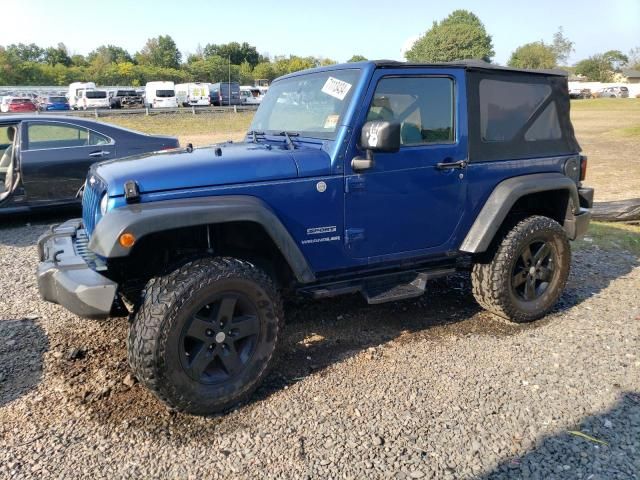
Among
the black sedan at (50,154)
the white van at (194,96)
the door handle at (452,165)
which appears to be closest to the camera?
the door handle at (452,165)

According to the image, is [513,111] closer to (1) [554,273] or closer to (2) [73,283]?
(1) [554,273]

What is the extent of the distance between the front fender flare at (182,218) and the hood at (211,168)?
121 millimetres

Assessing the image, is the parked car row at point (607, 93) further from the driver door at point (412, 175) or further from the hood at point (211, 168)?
the hood at point (211, 168)

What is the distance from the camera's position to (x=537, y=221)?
170 inches

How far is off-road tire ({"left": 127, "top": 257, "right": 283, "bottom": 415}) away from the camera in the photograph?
9.37 feet

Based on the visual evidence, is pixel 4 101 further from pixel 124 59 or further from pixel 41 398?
pixel 124 59

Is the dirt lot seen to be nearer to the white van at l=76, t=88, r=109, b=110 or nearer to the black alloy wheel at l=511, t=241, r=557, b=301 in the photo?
the black alloy wheel at l=511, t=241, r=557, b=301

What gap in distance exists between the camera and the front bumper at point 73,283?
2842mm

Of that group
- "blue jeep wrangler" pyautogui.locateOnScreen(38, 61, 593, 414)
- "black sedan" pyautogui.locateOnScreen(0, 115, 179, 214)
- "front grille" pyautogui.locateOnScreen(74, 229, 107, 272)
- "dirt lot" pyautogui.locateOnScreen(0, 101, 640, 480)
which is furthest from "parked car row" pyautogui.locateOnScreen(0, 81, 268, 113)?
"blue jeep wrangler" pyautogui.locateOnScreen(38, 61, 593, 414)

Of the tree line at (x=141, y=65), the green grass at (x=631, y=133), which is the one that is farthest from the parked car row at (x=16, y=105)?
the green grass at (x=631, y=133)

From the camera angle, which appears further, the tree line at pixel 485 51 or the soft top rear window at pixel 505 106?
the tree line at pixel 485 51

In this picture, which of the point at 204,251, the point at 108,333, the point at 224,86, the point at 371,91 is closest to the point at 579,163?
the point at 371,91

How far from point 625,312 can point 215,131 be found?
2409 centimetres

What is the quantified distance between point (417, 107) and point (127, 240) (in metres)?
2.20
